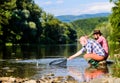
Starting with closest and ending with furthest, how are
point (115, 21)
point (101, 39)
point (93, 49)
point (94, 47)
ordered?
point (94, 47), point (93, 49), point (101, 39), point (115, 21)

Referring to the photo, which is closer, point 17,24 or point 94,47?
point 94,47

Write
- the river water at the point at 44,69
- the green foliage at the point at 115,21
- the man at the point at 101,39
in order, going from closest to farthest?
the river water at the point at 44,69
the man at the point at 101,39
the green foliage at the point at 115,21

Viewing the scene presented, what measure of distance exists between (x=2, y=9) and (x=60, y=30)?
2201 inches

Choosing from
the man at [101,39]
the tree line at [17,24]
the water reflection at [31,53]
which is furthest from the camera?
the tree line at [17,24]

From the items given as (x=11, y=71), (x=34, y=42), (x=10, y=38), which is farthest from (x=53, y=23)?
(x=11, y=71)

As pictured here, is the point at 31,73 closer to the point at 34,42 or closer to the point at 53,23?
the point at 34,42

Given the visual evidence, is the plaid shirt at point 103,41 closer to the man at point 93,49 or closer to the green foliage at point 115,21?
the man at point 93,49

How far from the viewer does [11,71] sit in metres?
23.2

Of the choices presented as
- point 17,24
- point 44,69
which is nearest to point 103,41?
point 44,69

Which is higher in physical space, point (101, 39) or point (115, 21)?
point (115, 21)

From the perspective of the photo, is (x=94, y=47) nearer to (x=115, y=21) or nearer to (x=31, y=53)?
(x=31, y=53)

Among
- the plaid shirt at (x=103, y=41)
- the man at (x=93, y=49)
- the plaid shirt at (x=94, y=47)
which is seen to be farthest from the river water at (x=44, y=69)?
the plaid shirt at (x=103, y=41)

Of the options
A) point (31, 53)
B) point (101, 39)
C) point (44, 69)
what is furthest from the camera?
point (31, 53)

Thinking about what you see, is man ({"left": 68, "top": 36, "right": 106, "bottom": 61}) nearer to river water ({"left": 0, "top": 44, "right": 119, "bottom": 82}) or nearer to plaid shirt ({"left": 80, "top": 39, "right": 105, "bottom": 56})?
plaid shirt ({"left": 80, "top": 39, "right": 105, "bottom": 56})
